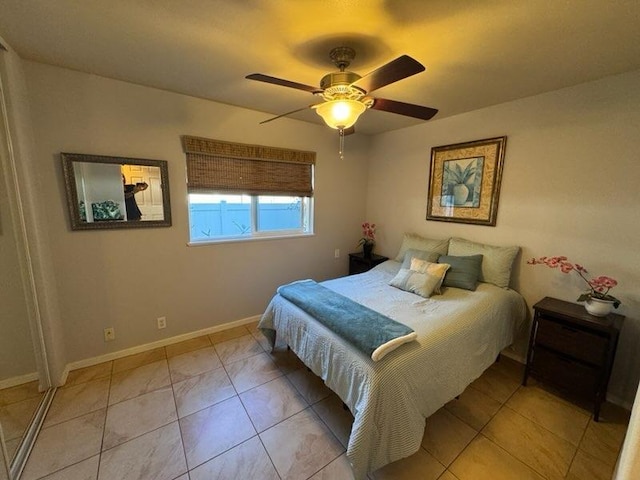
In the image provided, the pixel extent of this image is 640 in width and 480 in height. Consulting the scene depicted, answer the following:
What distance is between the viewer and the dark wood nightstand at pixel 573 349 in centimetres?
177

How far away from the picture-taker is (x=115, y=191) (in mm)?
2170

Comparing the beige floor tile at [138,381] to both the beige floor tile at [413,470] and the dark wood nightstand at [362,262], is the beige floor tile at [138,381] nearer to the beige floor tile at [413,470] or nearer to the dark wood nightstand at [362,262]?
the beige floor tile at [413,470]

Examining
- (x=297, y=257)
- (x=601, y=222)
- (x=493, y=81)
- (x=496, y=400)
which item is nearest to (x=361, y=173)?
(x=297, y=257)

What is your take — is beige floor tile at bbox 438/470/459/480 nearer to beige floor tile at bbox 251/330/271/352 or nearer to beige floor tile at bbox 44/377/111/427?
beige floor tile at bbox 251/330/271/352

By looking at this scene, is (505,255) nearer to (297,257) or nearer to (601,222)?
(601,222)

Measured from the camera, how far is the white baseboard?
7.25 ft

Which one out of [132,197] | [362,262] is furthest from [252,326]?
[132,197]

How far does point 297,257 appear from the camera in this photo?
3.33 m

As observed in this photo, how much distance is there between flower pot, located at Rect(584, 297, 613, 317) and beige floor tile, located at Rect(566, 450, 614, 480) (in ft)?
2.95

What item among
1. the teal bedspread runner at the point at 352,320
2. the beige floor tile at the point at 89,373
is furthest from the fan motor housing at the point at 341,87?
the beige floor tile at the point at 89,373

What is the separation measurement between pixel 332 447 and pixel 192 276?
1961 mm

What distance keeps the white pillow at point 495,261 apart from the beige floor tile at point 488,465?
1339 mm

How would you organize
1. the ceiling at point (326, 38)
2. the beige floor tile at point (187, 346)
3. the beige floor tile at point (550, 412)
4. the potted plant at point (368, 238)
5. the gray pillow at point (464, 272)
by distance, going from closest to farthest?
the ceiling at point (326, 38), the beige floor tile at point (550, 412), the gray pillow at point (464, 272), the beige floor tile at point (187, 346), the potted plant at point (368, 238)

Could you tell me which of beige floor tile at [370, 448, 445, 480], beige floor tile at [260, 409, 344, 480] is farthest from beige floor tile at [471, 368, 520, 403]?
beige floor tile at [260, 409, 344, 480]
